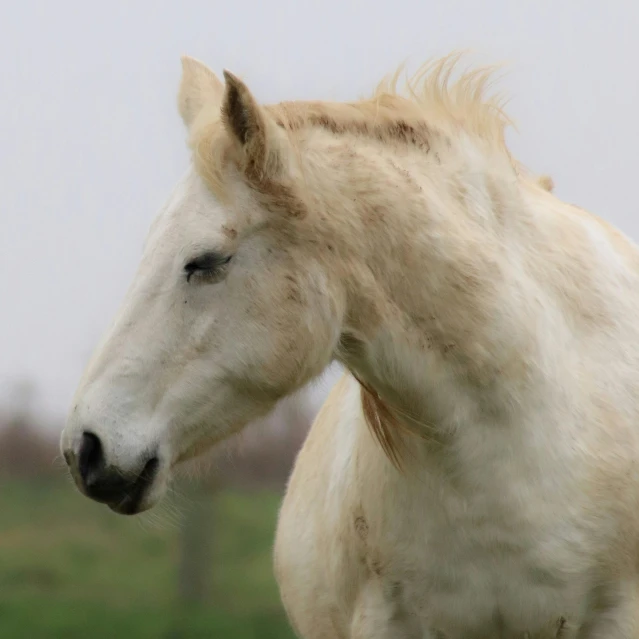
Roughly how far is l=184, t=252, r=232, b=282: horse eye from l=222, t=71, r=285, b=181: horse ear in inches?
7.1

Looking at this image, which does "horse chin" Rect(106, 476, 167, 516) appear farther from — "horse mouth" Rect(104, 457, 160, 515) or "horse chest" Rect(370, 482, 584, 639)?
"horse chest" Rect(370, 482, 584, 639)

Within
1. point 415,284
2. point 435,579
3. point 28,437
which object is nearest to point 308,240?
point 415,284

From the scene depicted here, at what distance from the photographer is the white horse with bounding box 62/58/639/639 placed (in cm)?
200

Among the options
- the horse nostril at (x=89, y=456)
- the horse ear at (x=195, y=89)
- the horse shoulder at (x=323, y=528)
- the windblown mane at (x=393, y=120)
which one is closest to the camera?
the horse nostril at (x=89, y=456)

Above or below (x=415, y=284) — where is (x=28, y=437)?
below

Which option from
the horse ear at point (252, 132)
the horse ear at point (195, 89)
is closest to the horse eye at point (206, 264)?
the horse ear at point (252, 132)

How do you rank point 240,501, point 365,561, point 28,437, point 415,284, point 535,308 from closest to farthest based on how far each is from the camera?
1. point 415,284
2. point 535,308
3. point 365,561
4. point 28,437
5. point 240,501

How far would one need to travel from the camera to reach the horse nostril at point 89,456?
75.4 inches

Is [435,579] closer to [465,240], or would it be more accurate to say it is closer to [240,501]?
[465,240]

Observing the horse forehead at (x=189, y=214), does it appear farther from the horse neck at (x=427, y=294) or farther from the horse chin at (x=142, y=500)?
the horse chin at (x=142, y=500)

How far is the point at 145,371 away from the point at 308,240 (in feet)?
1.36

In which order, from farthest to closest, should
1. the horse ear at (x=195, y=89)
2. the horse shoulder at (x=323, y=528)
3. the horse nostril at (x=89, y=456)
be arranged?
the horse shoulder at (x=323, y=528) → the horse ear at (x=195, y=89) → the horse nostril at (x=89, y=456)

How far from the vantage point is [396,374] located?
6.97 ft

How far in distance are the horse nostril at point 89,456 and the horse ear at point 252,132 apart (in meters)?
0.60
